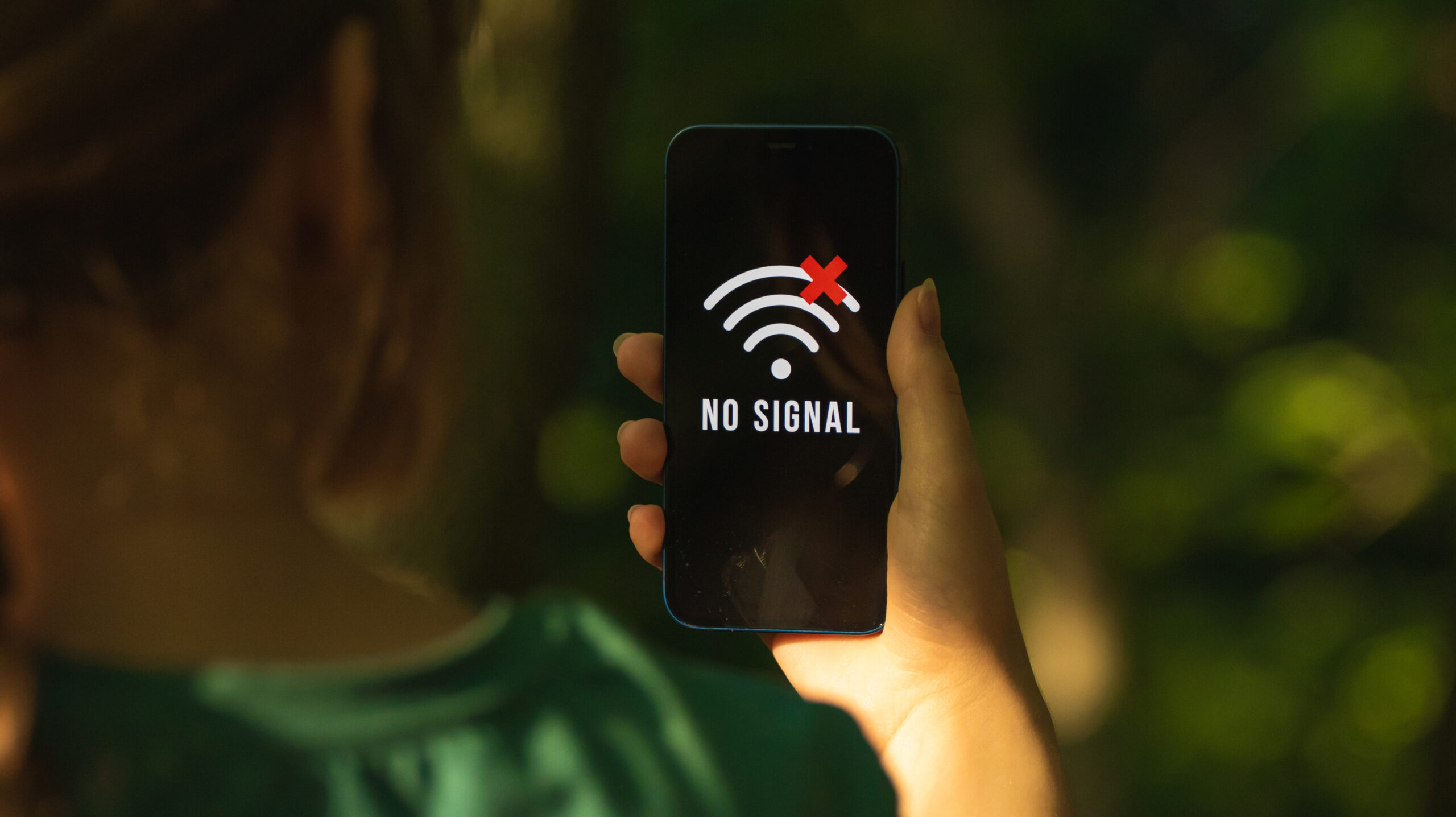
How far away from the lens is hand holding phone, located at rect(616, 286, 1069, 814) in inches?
37.2

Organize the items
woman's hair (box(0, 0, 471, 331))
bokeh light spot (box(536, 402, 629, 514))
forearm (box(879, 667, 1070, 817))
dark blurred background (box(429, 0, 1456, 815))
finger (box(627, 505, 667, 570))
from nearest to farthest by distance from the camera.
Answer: woman's hair (box(0, 0, 471, 331)) → forearm (box(879, 667, 1070, 817)) → finger (box(627, 505, 667, 570)) → dark blurred background (box(429, 0, 1456, 815)) → bokeh light spot (box(536, 402, 629, 514))

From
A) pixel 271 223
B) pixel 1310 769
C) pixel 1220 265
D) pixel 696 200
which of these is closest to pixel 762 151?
pixel 696 200

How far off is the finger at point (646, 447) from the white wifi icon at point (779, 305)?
0.37 ft

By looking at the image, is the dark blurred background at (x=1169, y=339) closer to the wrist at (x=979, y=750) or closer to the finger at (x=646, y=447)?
the finger at (x=646, y=447)

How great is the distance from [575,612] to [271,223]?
0.86 feet

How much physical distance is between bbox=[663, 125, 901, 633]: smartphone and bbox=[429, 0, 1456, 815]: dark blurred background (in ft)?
5.57

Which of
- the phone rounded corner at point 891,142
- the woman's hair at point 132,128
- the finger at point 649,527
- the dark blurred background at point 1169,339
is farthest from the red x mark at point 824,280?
the dark blurred background at point 1169,339

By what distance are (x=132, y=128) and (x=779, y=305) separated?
604mm

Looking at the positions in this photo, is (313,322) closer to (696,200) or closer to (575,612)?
(575,612)

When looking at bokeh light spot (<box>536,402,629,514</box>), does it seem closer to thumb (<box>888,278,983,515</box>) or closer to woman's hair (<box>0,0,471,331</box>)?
thumb (<box>888,278,983,515</box>)

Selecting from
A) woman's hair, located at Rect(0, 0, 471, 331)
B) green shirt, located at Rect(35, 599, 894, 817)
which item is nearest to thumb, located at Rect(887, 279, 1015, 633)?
green shirt, located at Rect(35, 599, 894, 817)

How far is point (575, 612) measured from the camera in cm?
62

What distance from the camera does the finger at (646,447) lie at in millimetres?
1015

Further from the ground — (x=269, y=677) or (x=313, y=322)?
(x=313, y=322)
